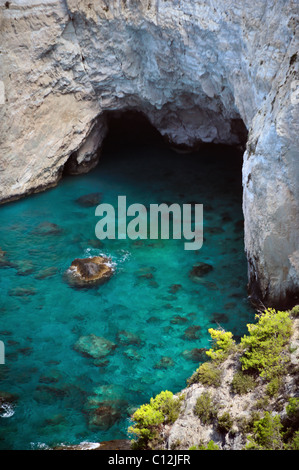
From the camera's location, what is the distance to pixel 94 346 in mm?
13531

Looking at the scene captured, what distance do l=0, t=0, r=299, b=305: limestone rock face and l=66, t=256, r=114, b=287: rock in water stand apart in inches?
201

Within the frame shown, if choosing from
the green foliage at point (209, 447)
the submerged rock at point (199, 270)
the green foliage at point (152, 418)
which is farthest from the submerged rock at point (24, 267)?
the green foliage at point (209, 447)

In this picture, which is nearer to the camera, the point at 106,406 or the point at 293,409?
the point at 293,409

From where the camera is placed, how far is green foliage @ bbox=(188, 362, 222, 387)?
10172mm

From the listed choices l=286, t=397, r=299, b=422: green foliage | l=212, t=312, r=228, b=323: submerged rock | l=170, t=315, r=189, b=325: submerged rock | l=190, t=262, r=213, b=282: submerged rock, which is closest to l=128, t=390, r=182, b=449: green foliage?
l=286, t=397, r=299, b=422: green foliage

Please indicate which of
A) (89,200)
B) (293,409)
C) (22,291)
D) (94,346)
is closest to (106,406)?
(94,346)

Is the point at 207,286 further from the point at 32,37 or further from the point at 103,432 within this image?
the point at 32,37

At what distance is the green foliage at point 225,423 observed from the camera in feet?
29.3

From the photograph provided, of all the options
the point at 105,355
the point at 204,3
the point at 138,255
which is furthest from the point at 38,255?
the point at 204,3

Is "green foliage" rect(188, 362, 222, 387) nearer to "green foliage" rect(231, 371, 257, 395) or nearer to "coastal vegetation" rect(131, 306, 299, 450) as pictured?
"coastal vegetation" rect(131, 306, 299, 450)

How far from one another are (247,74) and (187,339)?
29.1ft

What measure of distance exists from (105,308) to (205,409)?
630 centimetres

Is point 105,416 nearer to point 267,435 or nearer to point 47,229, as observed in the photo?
point 267,435
